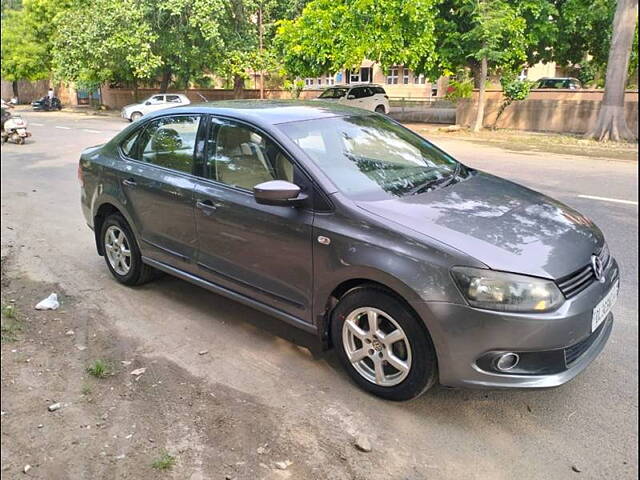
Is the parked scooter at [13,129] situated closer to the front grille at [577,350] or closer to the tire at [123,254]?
the tire at [123,254]

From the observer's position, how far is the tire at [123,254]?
4852 millimetres

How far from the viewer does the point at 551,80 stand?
31516 mm

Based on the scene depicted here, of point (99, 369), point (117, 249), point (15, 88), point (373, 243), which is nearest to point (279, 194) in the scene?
point (373, 243)

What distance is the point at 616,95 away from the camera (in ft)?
55.1

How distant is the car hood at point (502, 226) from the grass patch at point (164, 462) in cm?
168

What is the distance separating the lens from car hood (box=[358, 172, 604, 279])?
112 inches

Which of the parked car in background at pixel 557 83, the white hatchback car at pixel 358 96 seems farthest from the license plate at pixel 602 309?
the parked car in background at pixel 557 83

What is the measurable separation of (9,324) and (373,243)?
9.88ft

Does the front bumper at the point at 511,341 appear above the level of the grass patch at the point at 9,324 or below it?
above

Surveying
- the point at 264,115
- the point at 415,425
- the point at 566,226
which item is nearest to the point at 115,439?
the point at 415,425

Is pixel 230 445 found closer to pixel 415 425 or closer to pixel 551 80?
pixel 415 425

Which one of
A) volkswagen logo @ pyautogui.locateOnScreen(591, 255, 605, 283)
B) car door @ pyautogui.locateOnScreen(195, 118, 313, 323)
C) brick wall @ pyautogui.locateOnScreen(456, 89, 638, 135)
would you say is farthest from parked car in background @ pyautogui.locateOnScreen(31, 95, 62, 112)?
volkswagen logo @ pyautogui.locateOnScreen(591, 255, 605, 283)

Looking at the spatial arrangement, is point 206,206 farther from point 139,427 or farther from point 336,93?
point 336,93

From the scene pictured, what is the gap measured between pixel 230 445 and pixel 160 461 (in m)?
0.35
